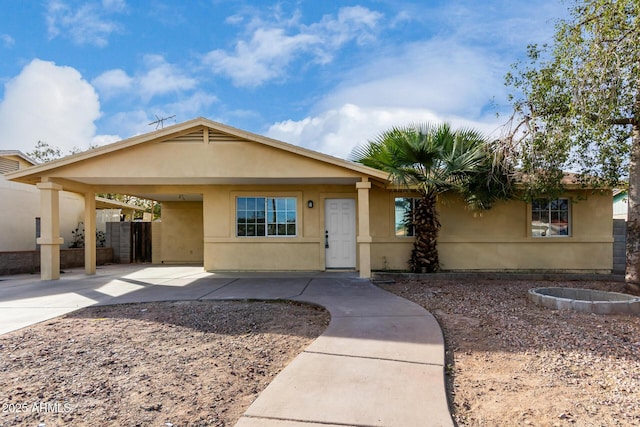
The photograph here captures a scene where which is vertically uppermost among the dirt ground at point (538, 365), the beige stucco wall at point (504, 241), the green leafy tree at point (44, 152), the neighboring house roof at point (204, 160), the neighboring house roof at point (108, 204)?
the green leafy tree at point (44, 152)

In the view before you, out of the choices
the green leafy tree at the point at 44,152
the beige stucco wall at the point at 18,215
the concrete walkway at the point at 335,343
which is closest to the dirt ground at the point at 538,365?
the concrete walkway at the point at 335,343

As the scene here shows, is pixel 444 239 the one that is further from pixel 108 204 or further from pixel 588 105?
pixel 108 204

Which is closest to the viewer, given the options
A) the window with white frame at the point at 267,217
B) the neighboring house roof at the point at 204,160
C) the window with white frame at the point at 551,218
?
the neighboring house roof at the point at 204,160

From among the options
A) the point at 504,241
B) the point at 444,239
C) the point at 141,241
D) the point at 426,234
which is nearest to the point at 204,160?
the point at 426,234

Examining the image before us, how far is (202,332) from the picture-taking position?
17.6 ft

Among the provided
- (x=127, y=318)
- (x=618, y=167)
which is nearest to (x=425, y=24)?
(x=618, y=167)

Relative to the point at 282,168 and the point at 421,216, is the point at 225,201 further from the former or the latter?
the point at 421,216

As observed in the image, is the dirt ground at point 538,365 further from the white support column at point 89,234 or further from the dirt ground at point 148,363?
the white support column at point 89,234

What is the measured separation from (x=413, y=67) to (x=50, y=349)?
36.0ft

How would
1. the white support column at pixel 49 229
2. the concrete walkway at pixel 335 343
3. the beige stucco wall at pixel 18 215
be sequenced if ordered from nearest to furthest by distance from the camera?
the concrete walkway at pixel 335 343, the white support column at pixel 49 229, the beige stucco wall at pixel 18 215

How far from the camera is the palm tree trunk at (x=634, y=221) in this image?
7.64 m

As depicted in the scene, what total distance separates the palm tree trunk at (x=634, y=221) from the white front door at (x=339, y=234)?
21.9ft

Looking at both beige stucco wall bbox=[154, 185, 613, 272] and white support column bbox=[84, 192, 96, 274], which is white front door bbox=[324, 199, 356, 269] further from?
white support column bbox=[84, 192, 96, 274]

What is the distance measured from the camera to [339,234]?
38.0 feet
